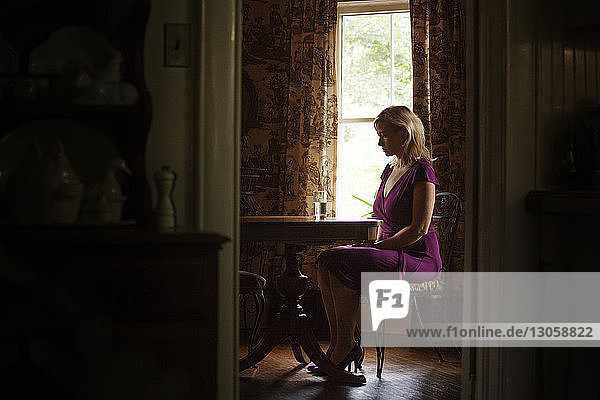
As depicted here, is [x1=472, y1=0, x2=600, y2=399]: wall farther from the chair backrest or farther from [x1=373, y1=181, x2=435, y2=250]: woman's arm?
the chair backrest

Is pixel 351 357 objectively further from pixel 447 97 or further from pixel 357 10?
pixel 357 10

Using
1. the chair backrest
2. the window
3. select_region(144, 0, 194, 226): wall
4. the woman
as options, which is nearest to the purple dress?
the woman

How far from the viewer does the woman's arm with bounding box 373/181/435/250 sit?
361 cm

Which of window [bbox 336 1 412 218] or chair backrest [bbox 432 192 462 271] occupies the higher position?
window [bbox 336 1 412 218]

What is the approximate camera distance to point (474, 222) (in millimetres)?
2746

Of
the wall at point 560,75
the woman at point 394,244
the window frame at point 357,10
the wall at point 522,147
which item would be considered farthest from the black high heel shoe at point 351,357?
the window frame at point 357,10

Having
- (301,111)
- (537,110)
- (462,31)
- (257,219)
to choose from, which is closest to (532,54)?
(537,110)

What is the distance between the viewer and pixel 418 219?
11.8 feet

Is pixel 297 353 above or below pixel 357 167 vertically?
below

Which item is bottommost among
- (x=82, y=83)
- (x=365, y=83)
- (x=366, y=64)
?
(x=82, y=83)

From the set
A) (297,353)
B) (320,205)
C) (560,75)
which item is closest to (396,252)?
(320,205)

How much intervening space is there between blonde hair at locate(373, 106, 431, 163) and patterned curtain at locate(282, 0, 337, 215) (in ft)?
3.89

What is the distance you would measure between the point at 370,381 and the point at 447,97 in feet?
6.99

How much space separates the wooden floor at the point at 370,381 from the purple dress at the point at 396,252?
21.1 inches
